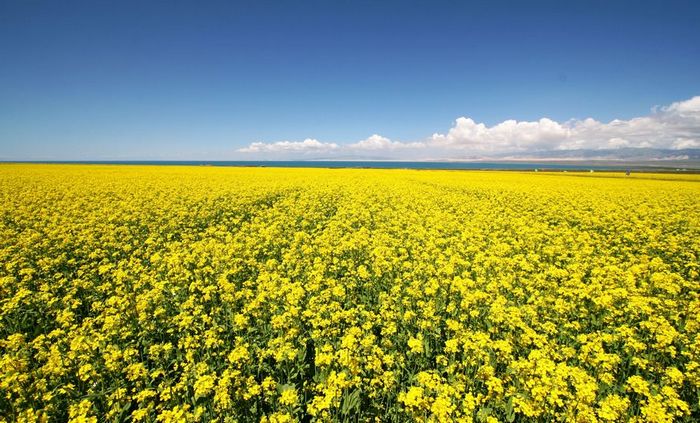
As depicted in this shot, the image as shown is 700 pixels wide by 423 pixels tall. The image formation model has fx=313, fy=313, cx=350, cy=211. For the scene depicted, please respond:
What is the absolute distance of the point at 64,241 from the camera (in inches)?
382

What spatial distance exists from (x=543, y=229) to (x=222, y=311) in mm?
12530

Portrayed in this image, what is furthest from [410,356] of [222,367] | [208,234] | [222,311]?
[208,234]

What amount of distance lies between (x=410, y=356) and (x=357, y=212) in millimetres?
10633

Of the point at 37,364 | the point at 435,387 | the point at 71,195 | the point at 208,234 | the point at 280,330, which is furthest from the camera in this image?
the point at 71,195

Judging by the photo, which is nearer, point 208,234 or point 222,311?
point 222,311

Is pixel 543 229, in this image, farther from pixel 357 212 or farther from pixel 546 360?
pixel 546 360

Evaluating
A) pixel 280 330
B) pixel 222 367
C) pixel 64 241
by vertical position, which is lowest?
pixel 222 367

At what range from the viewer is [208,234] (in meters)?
12.6

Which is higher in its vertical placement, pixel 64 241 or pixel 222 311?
pixel 64 241

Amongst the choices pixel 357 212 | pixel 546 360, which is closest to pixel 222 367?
pixel 546 360

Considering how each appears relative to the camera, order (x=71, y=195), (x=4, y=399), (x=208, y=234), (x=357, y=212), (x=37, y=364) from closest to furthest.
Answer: (x=4, y=399)
(x=37, y=364)
(x=208, y=234)
(x=357, y=212)
(x=71, y=195)

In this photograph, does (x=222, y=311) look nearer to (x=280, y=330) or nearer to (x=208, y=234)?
(x=280, y=330)

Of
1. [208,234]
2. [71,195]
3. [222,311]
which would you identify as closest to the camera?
[222,311]

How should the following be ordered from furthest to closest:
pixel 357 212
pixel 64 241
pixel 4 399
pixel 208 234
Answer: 1. pixel 357 212
2. pixel 208 234
3. pixel 64 241
4. pixel 4 399
